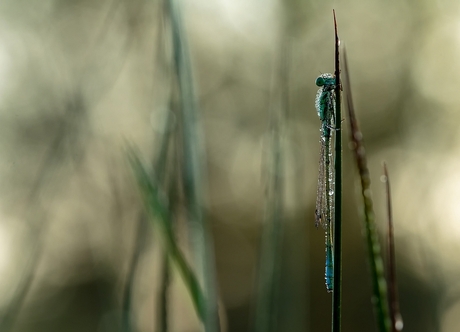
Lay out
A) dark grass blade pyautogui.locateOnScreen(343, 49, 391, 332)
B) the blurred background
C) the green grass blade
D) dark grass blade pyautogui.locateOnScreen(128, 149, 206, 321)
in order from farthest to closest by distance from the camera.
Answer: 1. the blurred background
2. the green grass blade
3. dark grass blade pyautogui.locateOnScreen(128, 149, 206, 321)
4. dark grass blade pyautogui.locateOnScreen(343, 49, 391, 332)

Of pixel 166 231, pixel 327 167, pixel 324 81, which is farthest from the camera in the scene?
pixel 327 167

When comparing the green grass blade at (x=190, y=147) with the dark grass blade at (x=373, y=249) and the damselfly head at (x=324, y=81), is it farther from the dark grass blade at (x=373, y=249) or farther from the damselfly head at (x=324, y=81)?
the dark grass blade at (x=373, y=249)

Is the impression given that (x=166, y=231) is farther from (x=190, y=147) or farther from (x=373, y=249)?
(x=373, y=249)

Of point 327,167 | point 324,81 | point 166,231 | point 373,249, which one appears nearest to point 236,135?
point 327,167

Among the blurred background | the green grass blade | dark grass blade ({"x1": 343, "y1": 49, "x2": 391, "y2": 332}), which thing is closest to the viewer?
dark grass blade ({"x1": 343, "y1": 49, "x2": 391, "y2": 332})

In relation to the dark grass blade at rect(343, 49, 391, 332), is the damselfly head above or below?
above

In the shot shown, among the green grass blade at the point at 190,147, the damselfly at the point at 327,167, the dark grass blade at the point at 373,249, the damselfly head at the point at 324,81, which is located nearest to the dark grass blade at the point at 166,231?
the green grass blade at the point at 190,147

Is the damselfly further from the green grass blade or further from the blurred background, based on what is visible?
the green grass blade

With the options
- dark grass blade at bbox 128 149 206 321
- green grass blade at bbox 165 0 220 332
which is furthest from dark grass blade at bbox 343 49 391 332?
green grass blade at bbox 165 0 220 332
